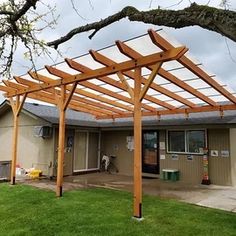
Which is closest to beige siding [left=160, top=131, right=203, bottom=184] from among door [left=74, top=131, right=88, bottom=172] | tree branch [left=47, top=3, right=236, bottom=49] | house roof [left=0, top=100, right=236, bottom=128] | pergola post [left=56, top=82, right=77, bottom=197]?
house roof [left=0, top=100, right=236, bottom=128]

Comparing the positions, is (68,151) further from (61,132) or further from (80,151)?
(61,132)

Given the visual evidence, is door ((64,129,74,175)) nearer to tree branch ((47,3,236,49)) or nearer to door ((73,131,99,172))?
door ((73,131,99,172))

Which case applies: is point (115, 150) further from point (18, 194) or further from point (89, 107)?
point (18, 194)

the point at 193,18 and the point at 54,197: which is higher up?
the point at 193,18

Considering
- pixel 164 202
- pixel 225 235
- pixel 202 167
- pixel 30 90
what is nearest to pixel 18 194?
pixel 30 90

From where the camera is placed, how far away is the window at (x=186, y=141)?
10625 mm

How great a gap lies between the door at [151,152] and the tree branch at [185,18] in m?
8.87

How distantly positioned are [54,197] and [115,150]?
624 centimetres

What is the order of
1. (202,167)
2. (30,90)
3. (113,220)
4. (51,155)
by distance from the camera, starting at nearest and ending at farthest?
(113,220)
(30,90)
(202,167)
(51,155)

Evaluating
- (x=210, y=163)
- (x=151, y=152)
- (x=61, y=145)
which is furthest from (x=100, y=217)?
(x=151, y=152)

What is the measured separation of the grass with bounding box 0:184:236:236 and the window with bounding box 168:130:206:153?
13.2 feet

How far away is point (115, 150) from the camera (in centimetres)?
1335

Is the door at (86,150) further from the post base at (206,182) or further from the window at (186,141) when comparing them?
the post base at (206,182)

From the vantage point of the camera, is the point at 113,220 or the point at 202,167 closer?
the point at 113,220
